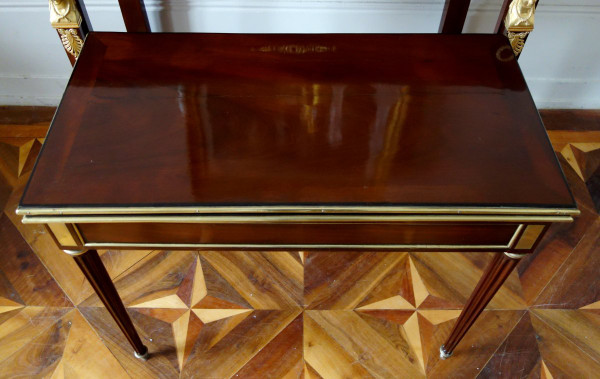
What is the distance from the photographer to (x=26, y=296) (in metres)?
0.98

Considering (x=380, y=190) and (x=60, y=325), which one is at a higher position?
(x=380, y=190)

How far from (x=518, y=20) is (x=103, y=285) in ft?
2.33

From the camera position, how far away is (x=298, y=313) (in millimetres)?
971

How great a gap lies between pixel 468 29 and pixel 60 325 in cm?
96

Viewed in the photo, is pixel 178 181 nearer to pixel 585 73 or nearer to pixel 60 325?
pixel 60 325

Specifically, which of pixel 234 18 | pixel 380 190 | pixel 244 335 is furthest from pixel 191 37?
pixel 244 335

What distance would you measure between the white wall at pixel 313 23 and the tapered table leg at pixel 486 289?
53 cm

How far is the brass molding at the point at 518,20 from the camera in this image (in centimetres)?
75

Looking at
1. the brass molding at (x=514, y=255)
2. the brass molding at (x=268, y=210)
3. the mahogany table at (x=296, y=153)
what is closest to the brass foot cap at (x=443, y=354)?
the mahogany table at (x=296, y=153)

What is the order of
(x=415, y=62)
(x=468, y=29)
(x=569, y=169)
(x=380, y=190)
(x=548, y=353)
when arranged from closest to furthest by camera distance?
(x=380, y=190) < (x=415, y=62) < (x=548, y=353) < (x=468, y=29) < (x=569, y=169)

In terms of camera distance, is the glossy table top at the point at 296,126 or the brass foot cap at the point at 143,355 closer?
the glossy table top at the point at 296,126

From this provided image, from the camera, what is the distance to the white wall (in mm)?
986

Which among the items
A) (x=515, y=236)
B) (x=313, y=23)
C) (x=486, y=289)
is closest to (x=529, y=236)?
(x=515, y=236)

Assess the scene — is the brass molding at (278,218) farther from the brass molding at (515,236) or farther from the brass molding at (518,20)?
the brass molding at (518,20)
